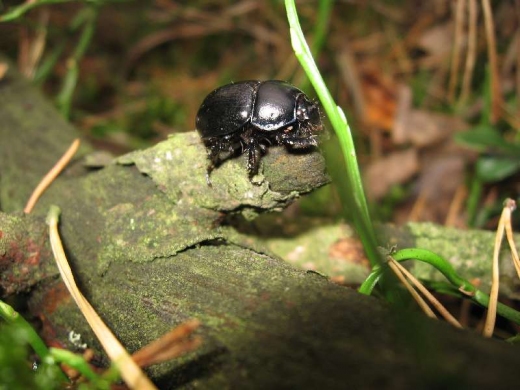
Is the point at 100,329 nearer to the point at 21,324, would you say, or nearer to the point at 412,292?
the point at 21,324

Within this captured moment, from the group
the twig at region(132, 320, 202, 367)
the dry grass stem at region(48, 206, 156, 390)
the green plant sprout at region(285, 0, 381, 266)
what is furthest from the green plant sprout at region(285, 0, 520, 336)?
the dry grass stem at region(48, 206, 156, 390)

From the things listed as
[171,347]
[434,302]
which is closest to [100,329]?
[171,347]

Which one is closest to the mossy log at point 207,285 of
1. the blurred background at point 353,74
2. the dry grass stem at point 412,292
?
the dry grass stem at point 412,292

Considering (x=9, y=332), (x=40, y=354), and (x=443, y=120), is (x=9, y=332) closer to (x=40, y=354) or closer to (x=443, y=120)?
(x=40, y=354)

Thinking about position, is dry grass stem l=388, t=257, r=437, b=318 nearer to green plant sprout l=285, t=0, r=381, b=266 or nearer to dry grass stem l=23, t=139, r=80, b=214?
green plant sprout l=285, t=0, r=381, b=266

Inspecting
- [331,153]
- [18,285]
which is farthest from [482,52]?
[18,285]

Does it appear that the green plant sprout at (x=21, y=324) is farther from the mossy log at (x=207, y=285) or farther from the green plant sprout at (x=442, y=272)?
the green plant sprout at (x=442, y=272)
